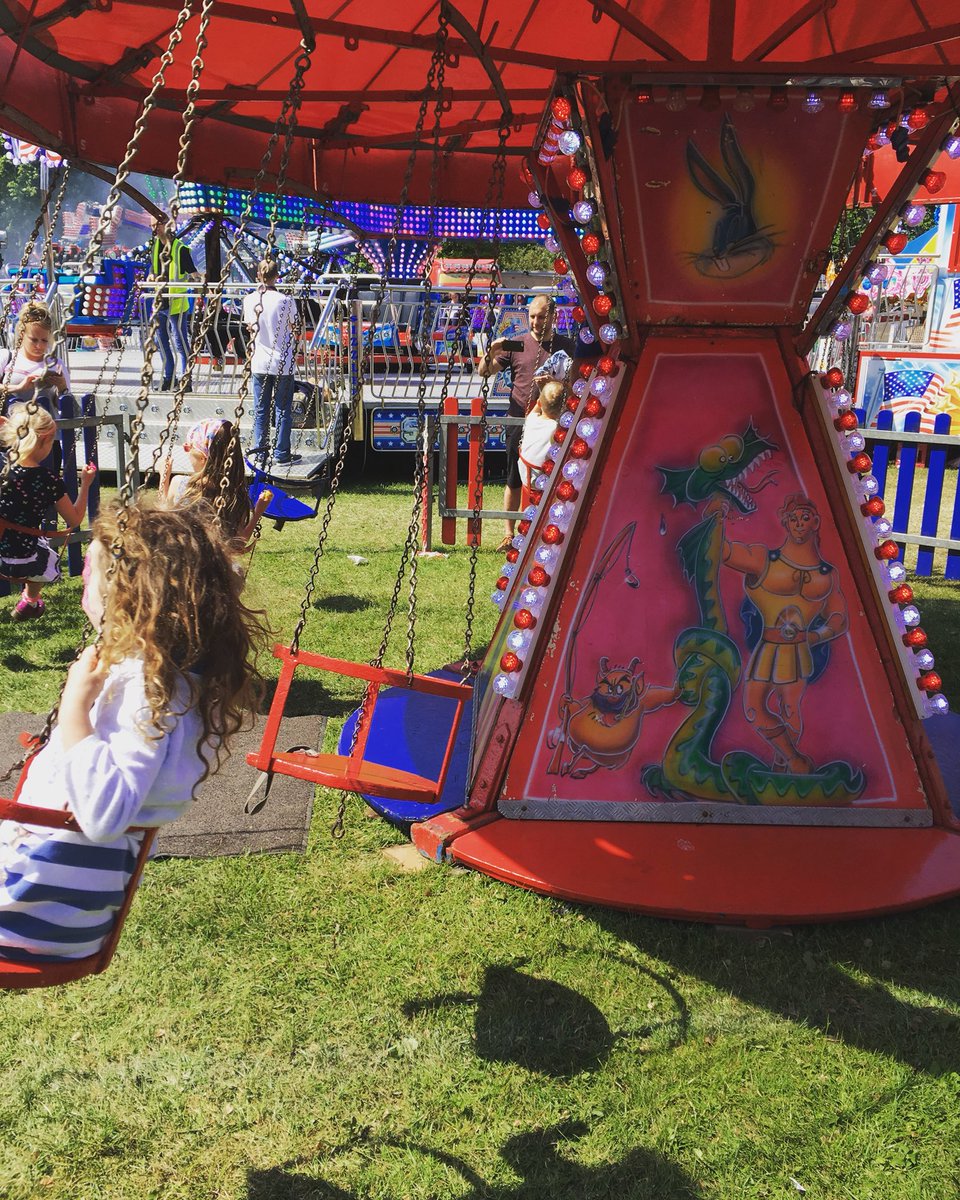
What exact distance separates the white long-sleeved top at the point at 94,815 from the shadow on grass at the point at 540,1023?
1336mm

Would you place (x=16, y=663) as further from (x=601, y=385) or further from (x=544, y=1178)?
(x=544, y=1178)

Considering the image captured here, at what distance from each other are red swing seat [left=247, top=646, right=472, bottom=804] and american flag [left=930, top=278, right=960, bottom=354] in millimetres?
13859

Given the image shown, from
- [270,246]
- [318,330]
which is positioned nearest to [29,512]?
[270,246]

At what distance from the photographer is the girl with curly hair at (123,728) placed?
2.03 metres

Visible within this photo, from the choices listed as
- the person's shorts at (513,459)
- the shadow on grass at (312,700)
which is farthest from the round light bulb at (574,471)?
the person's shorts at (513,459)

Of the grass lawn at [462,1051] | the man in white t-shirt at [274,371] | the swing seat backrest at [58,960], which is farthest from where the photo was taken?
the man in white t-shirt at [274,371]

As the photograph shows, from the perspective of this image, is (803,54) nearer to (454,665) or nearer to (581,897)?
(454,665)

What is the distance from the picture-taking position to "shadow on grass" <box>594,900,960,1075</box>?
3.11 m

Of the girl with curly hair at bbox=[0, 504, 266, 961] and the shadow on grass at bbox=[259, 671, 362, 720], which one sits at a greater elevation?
the girl with curly hair at bbox=[0, 504, 266, 961]

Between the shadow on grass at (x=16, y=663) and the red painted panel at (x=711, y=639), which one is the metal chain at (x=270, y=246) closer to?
the red painted panel at (x=711, y=639)

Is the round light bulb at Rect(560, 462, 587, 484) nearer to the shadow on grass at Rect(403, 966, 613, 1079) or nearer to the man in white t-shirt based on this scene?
the shadow on grass at Rect(403, 966, 613, 1079)

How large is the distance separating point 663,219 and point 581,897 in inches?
95.1

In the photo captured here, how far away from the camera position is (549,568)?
3.97 meters

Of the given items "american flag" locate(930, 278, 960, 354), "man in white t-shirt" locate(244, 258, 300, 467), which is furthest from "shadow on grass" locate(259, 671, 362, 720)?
"american flag" locate(930, 278, 960, 354)
